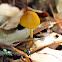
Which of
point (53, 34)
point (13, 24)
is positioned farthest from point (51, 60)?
point (13, 24)

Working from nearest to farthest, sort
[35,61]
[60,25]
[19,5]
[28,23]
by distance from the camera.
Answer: [35,61]
[28,23]
[60,25]
[19,5]

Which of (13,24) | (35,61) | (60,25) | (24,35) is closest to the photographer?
(35,61)

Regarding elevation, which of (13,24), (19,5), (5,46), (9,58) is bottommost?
(9,58)

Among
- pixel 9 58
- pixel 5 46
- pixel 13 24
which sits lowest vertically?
pixel 9 58

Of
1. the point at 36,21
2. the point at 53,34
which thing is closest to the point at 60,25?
the point at 53,34

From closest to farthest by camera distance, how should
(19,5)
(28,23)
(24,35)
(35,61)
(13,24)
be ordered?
(35,61) < (28,23) < (24,35) < (13,24) < (19,5)

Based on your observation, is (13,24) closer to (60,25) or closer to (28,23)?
(28,23)

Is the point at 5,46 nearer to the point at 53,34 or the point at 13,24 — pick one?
the point at 13,24

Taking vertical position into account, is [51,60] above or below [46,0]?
below

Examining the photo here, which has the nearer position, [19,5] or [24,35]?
[24,35]
